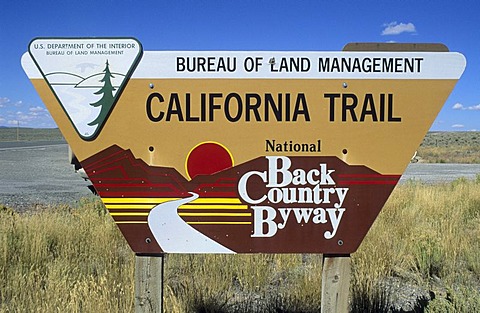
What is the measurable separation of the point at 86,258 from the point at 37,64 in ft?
9.26

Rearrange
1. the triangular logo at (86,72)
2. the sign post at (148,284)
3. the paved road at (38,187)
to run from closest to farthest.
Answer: the triangular logo at (86,72), the sign post at (148,284), the paved road at (38,187)

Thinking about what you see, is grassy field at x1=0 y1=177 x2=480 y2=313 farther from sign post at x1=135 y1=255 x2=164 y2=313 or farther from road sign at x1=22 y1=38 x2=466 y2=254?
road sign at x1=22 y1=38 x2=466 y2=254

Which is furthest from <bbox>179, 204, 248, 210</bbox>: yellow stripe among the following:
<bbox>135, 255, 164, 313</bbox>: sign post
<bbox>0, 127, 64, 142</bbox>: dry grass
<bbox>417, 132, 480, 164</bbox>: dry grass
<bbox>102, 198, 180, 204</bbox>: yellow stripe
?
<bbox>0, 127, 64, 142</bbox>: dry grass

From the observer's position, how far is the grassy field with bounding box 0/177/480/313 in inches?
133

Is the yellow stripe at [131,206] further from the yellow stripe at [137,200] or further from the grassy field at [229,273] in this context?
the grassy field at [229,273]

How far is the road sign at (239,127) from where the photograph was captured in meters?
2.36

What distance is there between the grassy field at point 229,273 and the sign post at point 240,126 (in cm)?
120

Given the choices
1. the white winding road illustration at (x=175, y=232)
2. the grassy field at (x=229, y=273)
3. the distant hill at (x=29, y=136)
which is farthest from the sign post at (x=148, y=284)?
the distant hill at (x=29, y=136)

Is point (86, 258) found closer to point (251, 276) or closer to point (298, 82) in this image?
point (251, 276)

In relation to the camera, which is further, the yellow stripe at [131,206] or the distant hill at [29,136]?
the distant hill at [29,136]

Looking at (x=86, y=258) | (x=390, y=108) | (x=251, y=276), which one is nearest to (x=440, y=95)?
(x=390, y=108)

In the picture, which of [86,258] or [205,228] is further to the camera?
[86,258]

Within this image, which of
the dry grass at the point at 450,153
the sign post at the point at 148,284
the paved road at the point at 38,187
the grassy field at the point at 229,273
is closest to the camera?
the sign post at the point at 148,284

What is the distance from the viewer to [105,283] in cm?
369
